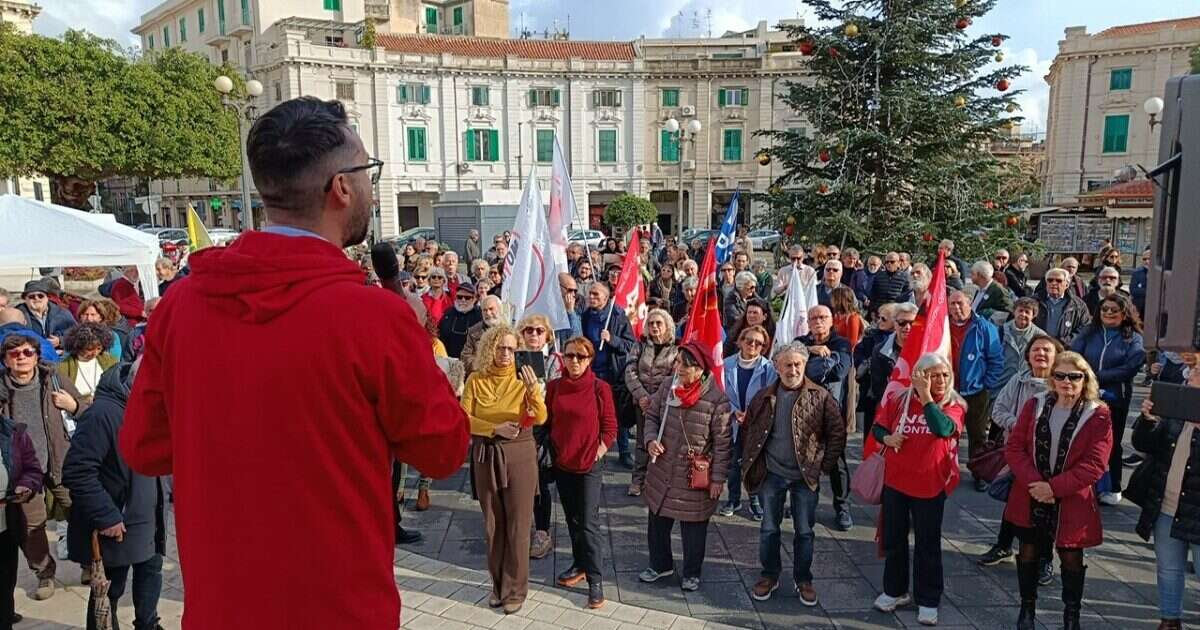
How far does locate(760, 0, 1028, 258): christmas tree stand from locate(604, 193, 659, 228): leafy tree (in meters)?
23.4

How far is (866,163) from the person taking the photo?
1445 centimetres

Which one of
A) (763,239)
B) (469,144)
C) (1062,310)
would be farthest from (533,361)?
(469,144)

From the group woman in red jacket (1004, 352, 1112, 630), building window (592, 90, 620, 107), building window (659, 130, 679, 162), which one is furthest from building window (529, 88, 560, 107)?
woman in red jacket (1004, 352, 1112, 630)

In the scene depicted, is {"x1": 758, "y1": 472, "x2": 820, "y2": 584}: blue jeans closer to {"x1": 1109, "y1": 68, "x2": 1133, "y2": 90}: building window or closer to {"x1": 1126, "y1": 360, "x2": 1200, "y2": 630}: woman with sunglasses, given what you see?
{"x1": 1126, "y1": 360, "x2": 1200, "y2": 630}: woman with sunglasses

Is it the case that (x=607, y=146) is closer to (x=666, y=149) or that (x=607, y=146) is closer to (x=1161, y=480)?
(x=666, y=149)

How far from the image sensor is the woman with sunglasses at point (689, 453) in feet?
16.9

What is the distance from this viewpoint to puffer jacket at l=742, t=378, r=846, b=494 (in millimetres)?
5102

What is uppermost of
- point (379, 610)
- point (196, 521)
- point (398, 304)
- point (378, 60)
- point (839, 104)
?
point (378, 60)

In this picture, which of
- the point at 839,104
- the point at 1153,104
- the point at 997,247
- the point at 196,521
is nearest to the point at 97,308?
the point at 196,521

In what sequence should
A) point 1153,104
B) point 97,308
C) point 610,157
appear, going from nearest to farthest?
1. point 97,308
2. point 1153,104
3. point 610,157

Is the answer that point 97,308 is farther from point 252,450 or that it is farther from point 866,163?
Result: point 866,163

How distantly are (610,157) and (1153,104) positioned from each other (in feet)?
110

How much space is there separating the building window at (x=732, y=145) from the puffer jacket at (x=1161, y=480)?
4518 cm

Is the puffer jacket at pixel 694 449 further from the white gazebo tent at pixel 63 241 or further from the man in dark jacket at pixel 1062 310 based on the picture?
the white gazebo tent at pixel 63 241
